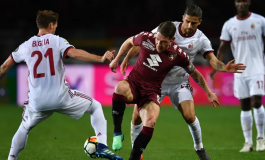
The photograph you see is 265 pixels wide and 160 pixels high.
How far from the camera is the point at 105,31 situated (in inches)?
814

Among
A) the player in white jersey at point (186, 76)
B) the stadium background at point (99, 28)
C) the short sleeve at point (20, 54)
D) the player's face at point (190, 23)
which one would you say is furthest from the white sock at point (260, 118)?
the stadium background at point (99, 28)

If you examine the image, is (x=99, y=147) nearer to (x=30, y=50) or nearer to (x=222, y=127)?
(x=30, y=50)

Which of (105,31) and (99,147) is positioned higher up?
(99,147)

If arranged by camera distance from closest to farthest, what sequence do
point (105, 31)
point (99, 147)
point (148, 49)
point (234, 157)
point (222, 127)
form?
point (99, 147)
point (148, 49)
point (234, 157)
point (222, 127)
point (105, 31)

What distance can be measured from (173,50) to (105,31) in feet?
50.8

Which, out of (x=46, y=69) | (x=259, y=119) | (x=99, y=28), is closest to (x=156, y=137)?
(x=259, y=119)

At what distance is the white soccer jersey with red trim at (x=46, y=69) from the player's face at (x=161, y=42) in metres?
1.09

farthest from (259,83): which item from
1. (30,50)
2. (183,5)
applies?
(183,5)

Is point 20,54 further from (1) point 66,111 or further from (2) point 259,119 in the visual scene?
(2) point 259,119

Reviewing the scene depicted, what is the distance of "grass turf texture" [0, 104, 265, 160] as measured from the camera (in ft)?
22.5

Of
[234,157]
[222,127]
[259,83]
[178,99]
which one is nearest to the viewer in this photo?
[178,99]

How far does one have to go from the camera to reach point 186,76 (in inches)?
246

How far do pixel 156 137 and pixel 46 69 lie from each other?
4.67 meters

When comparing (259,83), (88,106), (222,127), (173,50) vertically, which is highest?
(173,50)
